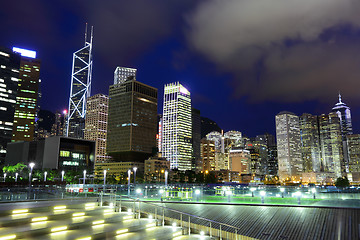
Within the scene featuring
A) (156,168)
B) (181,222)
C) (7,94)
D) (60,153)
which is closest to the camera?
(181,222)

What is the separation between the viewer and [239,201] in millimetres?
26312

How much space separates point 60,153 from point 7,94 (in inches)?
2905

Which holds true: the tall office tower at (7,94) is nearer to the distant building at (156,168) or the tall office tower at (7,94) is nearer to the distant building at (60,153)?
the distant building at (60,153)

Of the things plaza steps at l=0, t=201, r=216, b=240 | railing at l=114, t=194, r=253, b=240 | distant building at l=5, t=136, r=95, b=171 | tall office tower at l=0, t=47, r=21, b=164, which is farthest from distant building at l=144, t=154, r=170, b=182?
plaza steps at l=0, t=201, r=216, b=240

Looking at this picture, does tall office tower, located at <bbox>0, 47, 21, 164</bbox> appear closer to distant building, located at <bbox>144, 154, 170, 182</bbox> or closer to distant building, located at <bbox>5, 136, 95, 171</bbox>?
distant building, located at <bbox>5, 136, 95, 171</bbox>

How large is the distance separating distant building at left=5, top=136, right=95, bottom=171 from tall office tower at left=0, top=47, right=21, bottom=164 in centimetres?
3817

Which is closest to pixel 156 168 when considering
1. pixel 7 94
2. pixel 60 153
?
pixel 60 153

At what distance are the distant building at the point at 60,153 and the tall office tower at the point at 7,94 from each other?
3817 centimetres

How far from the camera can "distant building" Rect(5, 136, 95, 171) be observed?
109000 mm

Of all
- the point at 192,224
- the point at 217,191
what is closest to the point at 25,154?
the point at 217,191

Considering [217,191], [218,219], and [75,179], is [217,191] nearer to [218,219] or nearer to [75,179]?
[218,219]

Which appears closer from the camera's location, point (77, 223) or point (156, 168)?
point (77, 223)

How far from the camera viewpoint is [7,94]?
512 feet

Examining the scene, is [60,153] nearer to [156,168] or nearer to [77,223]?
[156,168]
